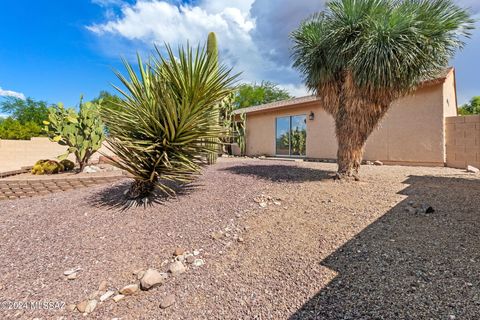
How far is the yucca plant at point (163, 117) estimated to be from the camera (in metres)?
4.05

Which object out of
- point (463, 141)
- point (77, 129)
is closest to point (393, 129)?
point (463, 141)

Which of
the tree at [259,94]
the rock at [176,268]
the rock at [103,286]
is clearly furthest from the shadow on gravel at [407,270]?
the tree at [259,94]

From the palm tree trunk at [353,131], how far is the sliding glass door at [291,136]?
268 inches

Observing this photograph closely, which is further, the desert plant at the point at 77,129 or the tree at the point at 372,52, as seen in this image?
the desert plant at the point at 77,129

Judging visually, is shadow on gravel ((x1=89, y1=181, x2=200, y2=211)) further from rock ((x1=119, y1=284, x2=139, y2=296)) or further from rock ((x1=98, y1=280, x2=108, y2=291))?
Answer: rock ((x1=119, y1=284, x2=139, y2=296))

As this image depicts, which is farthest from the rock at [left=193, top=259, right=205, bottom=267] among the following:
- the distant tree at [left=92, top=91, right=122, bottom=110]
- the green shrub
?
the green shrub

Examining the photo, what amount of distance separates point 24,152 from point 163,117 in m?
12.0

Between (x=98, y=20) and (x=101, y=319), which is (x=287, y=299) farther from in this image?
(x=98, y=20)

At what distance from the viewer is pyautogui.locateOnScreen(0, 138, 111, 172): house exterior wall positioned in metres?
11.2

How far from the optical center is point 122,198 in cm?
455

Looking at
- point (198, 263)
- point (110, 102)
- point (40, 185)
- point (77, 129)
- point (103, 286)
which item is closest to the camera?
point (103, 286)

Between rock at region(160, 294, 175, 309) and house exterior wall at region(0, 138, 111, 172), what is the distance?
10199 millimetres

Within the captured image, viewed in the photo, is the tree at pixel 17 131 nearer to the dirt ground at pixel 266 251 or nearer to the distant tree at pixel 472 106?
the dirt ground at pixel 266 251

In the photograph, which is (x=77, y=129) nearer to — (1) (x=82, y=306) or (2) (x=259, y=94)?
(1) (x=82, y=306)
